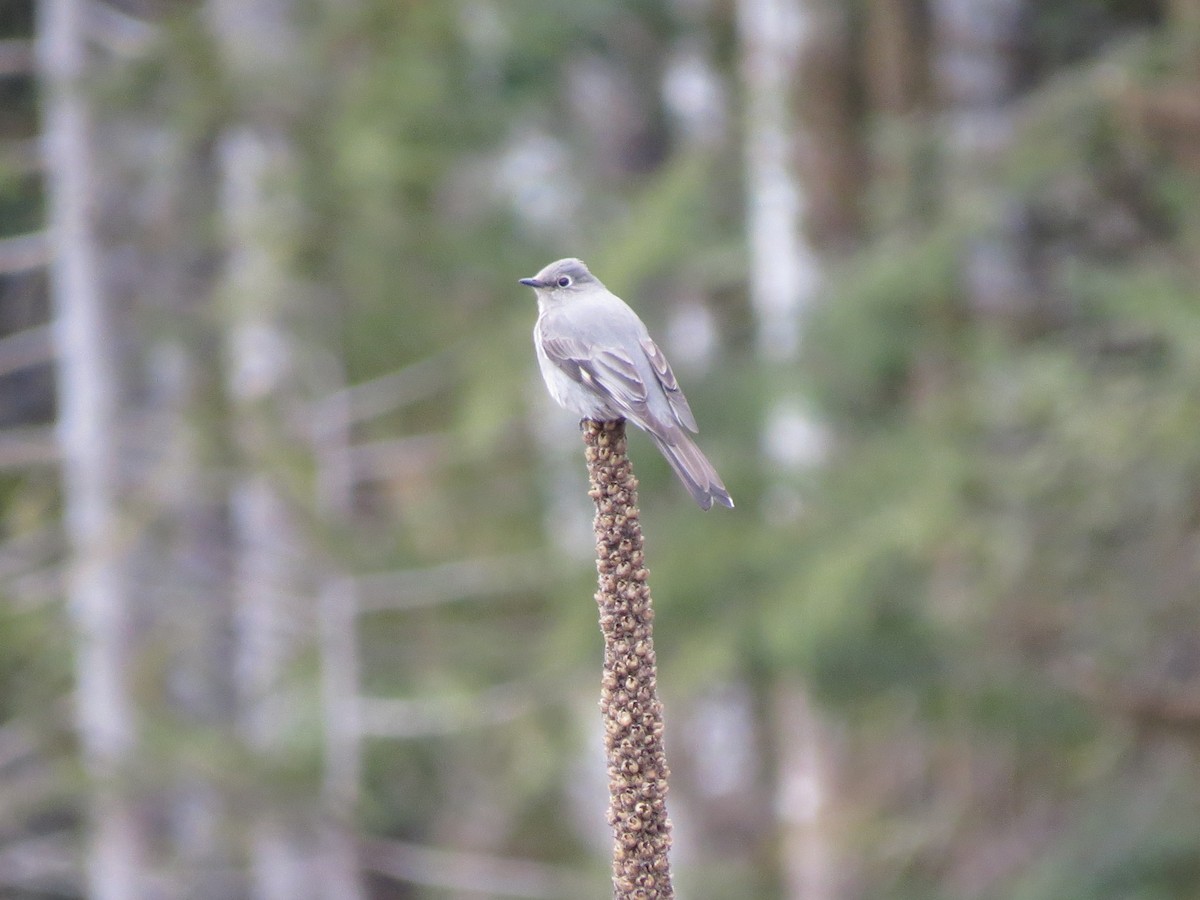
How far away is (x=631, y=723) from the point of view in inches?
103

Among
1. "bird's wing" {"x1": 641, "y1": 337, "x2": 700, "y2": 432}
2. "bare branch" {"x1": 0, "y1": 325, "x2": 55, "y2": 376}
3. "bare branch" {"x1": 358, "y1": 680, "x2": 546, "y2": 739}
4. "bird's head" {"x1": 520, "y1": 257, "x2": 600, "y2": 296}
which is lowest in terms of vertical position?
"bird's wing" {"x1": 641, "y1": 337, "x2": 700, "y2": 432}

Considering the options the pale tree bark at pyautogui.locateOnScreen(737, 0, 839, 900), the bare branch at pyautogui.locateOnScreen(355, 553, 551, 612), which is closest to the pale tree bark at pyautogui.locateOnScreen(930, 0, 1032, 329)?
the pale tree bark at pyautogui.locateOnScreen(737, 0, 839, 900)

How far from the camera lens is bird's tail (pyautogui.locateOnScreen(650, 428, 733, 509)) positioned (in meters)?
3.48

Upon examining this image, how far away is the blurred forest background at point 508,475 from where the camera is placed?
35.3ft

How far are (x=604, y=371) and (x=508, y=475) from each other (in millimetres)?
7869

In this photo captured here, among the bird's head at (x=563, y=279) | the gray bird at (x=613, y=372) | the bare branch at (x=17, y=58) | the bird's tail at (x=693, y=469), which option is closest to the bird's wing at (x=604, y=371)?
the gray bird at (x=613, y=372)

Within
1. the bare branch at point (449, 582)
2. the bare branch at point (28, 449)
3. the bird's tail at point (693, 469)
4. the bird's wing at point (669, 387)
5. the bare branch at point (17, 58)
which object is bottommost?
the bird's tail at point (693, 469)

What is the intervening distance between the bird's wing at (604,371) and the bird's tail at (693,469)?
0.12 m

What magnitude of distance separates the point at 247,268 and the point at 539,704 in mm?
4068

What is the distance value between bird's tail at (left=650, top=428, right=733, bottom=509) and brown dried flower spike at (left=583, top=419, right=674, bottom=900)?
2.01 feet

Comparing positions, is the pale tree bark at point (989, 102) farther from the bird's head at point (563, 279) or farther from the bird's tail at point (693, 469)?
the bird's tail at point (693, 469)

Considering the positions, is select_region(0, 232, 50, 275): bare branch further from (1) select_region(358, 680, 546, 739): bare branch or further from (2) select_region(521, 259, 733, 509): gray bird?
(2) select_region(521, 259, 733, 509): gray bird

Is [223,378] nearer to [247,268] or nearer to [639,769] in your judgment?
[247,268]

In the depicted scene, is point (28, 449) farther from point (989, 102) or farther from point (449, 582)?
point (989, 102)
